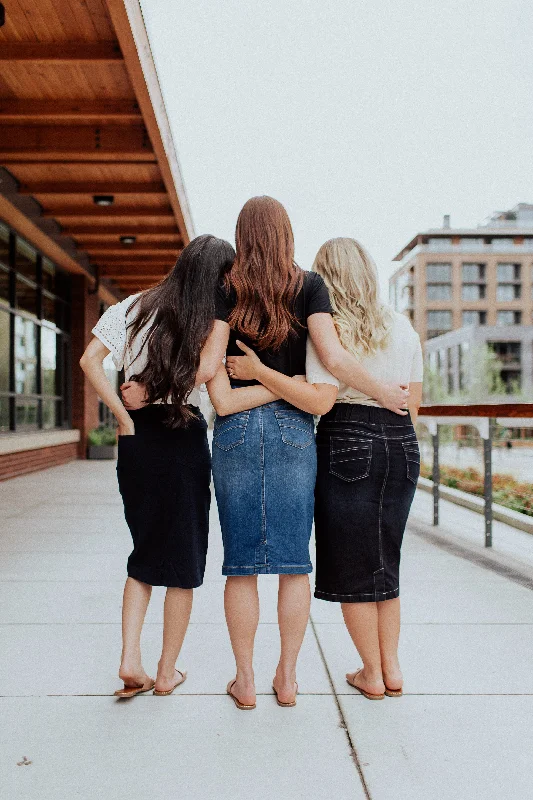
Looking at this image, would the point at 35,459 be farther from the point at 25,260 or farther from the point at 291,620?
the point at 291,620

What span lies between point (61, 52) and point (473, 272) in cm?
7954

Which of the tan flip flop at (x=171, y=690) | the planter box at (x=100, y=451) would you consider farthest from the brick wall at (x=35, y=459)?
the tan flip flop at (x=171, y=690)

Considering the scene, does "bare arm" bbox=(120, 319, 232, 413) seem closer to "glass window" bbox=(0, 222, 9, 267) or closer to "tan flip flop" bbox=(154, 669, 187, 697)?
"tan flip flop" bbox=(154, 669, 187, 697)

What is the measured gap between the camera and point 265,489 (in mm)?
2371

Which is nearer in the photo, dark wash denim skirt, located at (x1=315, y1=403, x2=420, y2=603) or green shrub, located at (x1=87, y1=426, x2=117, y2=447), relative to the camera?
dark wash denim skirt, located at (x1=315, y1=403, x2=420, y2=603)

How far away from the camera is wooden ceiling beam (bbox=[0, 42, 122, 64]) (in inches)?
231

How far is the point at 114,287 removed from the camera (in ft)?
56.3

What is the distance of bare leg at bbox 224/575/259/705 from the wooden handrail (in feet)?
7.99

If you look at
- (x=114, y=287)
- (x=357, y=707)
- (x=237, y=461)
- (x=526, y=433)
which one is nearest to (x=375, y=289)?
(x=237, y=461)

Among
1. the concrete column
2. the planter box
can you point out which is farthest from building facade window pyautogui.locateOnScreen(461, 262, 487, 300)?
the planter box

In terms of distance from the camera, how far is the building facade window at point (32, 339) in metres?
10.3

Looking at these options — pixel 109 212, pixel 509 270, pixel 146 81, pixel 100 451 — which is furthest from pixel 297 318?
pixel 509 270

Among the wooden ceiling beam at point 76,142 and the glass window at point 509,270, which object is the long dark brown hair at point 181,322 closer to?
the wooden ceiling beam at point 76,142

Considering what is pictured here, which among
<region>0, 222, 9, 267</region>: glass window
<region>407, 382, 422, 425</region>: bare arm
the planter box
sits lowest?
the planter box
